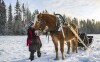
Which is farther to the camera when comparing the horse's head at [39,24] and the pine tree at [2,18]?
the pine tree at [2,18]

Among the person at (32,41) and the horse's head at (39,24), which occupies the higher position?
the horse's head at (39,24)

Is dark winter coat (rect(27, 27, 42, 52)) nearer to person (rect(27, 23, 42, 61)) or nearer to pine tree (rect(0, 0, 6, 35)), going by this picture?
person (rect(27, 23, 42, 61))

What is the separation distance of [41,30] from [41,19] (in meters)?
0.57

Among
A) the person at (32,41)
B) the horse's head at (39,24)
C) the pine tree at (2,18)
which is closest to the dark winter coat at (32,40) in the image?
the person at (32,41)

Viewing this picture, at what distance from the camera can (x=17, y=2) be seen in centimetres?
10069

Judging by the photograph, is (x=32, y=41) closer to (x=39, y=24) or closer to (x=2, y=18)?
(x=39, y=24)

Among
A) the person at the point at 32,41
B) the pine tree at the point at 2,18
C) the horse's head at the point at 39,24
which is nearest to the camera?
the horse's head at the point at 39,24

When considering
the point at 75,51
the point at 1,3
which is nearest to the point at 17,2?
the point at 1,3

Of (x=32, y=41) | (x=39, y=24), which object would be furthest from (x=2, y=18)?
(x=39, y=24)

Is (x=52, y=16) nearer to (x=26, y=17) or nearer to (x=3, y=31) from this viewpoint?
(x=3, y=31)

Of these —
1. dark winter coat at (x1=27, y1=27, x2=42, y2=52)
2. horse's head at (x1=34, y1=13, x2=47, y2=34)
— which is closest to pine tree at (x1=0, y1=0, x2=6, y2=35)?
dark winter coat at (x1=27, y1=27, x2=42, y2=52)

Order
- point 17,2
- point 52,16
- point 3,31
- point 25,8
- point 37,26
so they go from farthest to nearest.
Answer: point 25,8, point 17,2, point 3,31, point 52,16, point 37,26

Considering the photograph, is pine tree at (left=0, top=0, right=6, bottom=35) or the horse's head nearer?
the horse's head

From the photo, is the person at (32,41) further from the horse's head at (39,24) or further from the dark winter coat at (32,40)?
the horse's head at (39,24)
